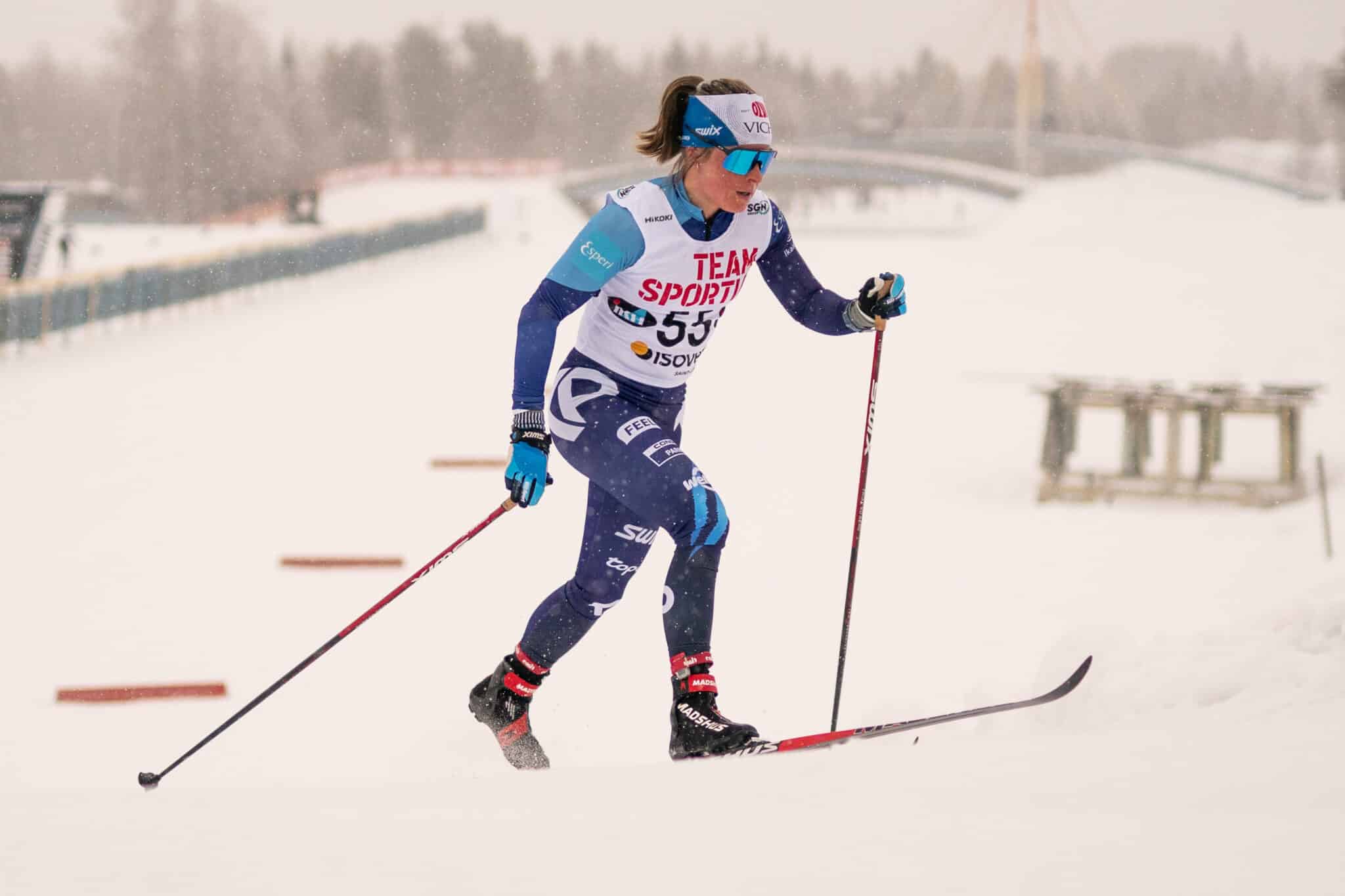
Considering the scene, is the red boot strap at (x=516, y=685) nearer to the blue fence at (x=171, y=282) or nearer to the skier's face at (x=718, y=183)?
the skier's face at (x=718, y=183)

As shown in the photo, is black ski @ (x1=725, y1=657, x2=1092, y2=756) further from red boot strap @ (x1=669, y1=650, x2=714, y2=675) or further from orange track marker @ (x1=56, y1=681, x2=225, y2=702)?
orange track marker @ (x1=56, y1=681, x2=225, y2=702)

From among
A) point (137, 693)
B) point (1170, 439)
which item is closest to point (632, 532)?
point (137, 693)

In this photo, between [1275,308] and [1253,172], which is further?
[1253,172]

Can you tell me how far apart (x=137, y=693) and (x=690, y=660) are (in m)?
2.21

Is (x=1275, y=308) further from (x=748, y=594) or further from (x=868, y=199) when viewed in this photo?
(x=868, y=199)

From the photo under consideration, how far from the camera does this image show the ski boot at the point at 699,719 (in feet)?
12.2

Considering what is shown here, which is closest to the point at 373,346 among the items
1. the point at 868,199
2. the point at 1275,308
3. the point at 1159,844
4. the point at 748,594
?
the point at 748,594

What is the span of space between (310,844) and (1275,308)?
24.8m

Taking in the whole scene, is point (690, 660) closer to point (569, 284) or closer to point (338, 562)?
point (569, 284)

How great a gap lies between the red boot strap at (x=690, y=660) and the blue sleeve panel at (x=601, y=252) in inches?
38.5

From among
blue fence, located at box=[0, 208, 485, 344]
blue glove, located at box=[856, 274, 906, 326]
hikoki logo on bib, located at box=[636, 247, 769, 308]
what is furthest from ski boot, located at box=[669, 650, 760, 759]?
blue fence, located at box=[0, 208, 485, 344]

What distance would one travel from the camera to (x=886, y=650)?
19.9 feet

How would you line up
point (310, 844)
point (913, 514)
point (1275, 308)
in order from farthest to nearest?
1. point (1275, 308)
2. point (913, 514)
3. point (310, 844)

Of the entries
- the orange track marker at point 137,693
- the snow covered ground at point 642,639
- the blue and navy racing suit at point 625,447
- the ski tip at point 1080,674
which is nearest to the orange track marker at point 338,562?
the snow covered ground at point 642,639
